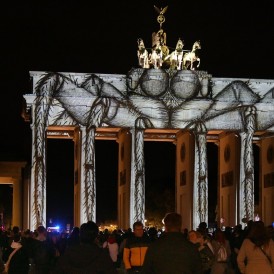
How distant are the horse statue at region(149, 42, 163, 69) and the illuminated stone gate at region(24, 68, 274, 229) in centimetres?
71

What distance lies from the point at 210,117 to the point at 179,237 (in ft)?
176

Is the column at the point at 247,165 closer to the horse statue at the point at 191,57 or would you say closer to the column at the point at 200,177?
the column at the point at 200,177

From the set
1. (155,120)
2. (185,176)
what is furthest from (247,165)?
(155,120)

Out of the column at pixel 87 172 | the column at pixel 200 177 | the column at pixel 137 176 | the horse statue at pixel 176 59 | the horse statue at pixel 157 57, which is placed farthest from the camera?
the horse statue at pixel 176 59

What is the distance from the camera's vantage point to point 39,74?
2464 inches

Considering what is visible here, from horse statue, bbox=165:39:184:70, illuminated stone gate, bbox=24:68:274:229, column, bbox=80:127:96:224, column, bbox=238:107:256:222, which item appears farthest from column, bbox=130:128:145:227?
column, bbox=238:107:256:222

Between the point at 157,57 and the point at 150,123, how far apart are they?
4.58 metres

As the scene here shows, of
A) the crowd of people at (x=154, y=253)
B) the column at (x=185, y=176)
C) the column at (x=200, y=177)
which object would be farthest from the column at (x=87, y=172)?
the crowd of people at (x=154, y=253)

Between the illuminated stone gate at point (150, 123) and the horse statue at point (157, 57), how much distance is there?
71 centimetres

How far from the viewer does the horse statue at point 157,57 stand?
63750 mm

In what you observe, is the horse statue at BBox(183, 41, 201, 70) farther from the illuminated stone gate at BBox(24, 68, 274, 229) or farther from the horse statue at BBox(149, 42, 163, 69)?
the horse statue at BBox(149, 42, 163, 69)

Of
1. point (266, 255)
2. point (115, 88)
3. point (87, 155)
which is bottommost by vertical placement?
point (266, 255)

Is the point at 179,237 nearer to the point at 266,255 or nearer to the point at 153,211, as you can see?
the point at 266,255

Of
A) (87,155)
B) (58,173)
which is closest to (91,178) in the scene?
(87,155)
